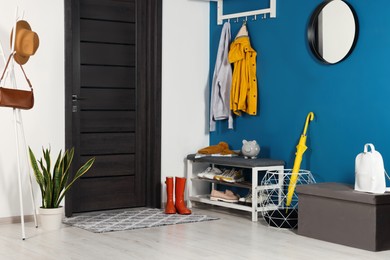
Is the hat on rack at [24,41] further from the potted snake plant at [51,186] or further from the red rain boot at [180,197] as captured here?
the red rain boot at [180,197]

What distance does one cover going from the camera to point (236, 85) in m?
6.26

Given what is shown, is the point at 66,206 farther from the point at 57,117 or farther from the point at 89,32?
the point at 89,32

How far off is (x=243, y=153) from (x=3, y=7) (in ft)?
7.45

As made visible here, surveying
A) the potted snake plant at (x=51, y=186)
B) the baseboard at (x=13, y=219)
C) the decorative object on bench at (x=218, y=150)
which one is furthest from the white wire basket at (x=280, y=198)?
the baseboard at (x=13, y=219)

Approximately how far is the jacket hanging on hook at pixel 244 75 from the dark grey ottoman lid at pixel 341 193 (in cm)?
124

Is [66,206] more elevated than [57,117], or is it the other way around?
[57,117]

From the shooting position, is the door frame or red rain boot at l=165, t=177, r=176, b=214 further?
the door frame

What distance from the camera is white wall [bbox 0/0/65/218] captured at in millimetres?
5523

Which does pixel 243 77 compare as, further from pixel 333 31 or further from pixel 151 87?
pixel 333 31

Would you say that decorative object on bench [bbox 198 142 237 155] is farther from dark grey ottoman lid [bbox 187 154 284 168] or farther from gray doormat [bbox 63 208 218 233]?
gray doormat [bbox 63 208 218 233]

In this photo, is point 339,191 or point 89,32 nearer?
point 339,191

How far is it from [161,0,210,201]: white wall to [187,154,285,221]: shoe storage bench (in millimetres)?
137

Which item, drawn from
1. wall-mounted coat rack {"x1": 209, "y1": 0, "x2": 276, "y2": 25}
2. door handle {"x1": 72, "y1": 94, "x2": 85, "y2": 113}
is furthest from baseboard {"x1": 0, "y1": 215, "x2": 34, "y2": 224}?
wall-mounted coat rack {"x1": 209, "y1": 0, "x2": 276, "y2": 25}

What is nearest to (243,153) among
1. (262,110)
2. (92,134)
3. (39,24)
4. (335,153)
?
(262,110)
